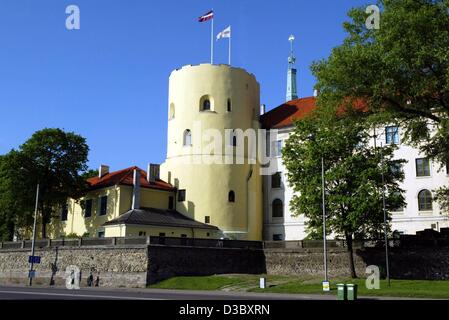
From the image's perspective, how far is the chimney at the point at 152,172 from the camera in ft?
206

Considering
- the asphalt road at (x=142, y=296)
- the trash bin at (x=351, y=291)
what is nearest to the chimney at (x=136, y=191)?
the asphalt road at (x=142, y=296)

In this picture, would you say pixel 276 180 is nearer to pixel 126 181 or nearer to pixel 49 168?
pixel 126 181

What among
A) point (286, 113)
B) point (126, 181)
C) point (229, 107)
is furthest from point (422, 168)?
point (126, 181)

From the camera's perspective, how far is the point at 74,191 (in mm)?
62312

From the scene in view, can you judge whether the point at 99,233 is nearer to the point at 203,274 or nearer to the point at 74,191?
the point at 74,191

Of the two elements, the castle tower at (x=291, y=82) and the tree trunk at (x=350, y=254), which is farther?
the castle tower at (x=291, y=82)

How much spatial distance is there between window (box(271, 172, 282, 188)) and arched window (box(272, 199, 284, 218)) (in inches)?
71.6

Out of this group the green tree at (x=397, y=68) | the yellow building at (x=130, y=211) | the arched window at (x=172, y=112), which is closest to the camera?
the green tree at (x=397, y=68)

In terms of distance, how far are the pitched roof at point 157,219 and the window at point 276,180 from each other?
9.79m

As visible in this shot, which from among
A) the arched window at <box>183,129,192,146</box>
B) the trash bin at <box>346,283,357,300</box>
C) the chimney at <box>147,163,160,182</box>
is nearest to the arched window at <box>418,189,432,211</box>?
the arched window at <box>183,129,192,146</box>

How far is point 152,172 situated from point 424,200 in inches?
1199

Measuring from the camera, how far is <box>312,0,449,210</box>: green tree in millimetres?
30609

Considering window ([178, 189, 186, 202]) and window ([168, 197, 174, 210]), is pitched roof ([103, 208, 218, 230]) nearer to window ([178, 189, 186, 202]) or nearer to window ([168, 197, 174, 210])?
window ([168, 197, 174, 210])

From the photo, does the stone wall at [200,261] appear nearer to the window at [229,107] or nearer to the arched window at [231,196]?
the arched window at [231,196]
